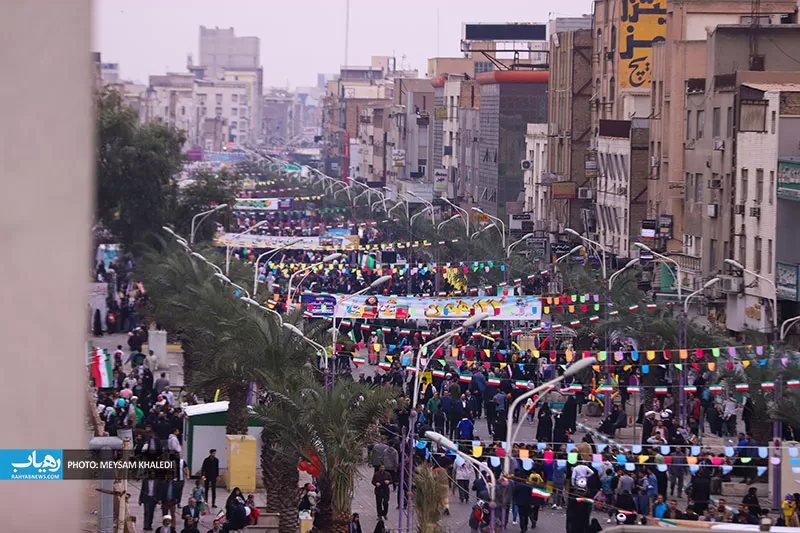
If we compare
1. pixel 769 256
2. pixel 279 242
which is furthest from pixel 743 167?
pixel 279 242

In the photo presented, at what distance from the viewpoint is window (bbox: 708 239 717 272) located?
4428cm

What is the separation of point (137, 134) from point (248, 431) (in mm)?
29243

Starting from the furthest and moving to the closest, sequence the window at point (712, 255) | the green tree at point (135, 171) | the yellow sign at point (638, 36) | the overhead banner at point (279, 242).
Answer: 1. the yellow sign at point (638, 36)
2. the overhead banner at point (279, 242)
3. the green tree at point (135, 171)
4. the window at point (712, 255)

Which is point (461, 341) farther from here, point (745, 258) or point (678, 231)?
point (678, 231)

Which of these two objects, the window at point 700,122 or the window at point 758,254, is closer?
the window at point 758,254

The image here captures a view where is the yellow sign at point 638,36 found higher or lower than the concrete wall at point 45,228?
higher

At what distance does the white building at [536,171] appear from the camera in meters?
71.0

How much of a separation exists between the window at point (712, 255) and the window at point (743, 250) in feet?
8.05

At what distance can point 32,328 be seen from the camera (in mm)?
3930

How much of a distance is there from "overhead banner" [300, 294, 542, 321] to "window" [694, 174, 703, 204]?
1319 cm

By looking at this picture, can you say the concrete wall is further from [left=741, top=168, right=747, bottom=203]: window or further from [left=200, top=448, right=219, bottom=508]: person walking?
[left=741, top=168, right=747, bottom=203]: window

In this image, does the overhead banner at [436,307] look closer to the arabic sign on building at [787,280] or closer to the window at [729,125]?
the arabic sign on building at [787,280]

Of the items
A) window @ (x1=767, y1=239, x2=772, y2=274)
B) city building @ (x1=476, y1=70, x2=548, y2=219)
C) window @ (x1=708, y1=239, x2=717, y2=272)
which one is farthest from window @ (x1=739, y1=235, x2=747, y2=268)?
city building @ (x1=476, y1=70, x2=548, y2=219)

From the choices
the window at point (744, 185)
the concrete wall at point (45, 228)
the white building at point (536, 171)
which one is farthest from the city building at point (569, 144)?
the concrete wall at point (45, 228)
